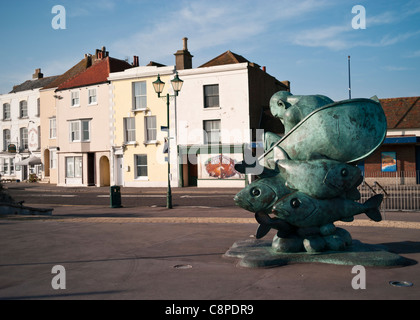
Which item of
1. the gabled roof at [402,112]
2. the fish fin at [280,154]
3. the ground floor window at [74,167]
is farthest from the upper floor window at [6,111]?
the fish fin at [280,154]

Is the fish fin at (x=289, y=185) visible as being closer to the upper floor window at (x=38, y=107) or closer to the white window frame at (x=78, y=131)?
the white window frame at (x=78, y=131)

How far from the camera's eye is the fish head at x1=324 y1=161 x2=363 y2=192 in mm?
6527

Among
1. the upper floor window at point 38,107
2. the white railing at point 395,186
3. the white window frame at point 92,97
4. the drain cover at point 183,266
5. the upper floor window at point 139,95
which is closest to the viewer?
the drain cover at point 183,266

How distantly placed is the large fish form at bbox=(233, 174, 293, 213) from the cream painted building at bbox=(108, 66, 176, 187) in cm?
2432

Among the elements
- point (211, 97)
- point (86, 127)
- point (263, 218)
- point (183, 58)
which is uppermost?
point (183, 58)

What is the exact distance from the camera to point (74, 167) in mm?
36188

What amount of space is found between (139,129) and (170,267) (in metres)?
26.8

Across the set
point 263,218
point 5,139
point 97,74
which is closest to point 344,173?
point 263,218

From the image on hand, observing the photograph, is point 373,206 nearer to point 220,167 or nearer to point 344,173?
point 344,173

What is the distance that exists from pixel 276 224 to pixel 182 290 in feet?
6.91

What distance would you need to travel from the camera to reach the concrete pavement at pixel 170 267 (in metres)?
5.25

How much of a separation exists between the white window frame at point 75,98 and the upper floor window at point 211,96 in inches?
503

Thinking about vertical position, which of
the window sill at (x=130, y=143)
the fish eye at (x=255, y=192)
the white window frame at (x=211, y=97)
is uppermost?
the white window frame at (x=211, y=97)
